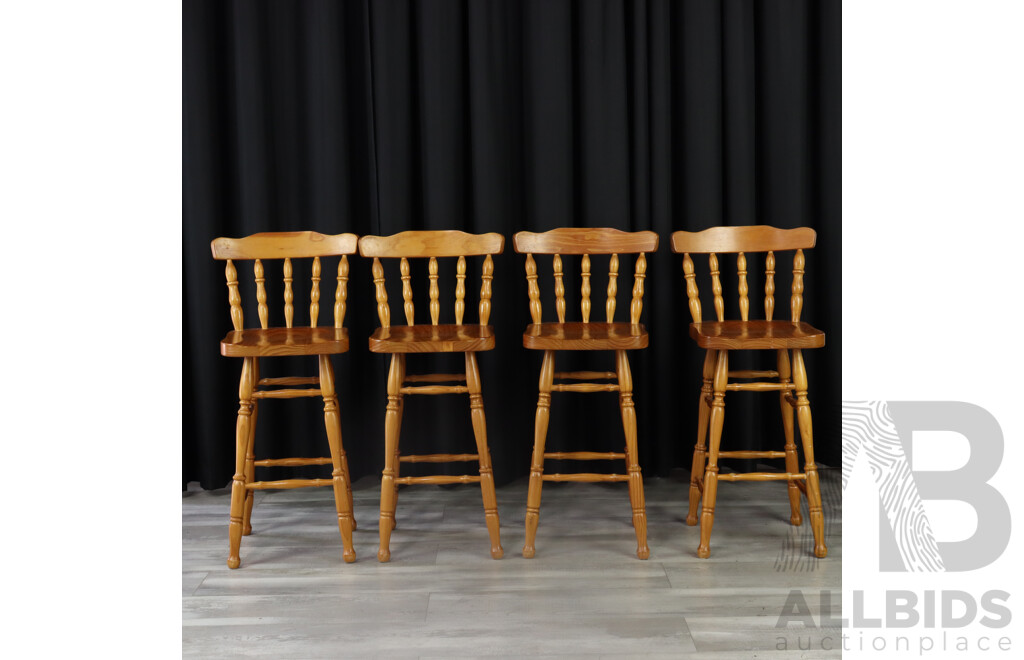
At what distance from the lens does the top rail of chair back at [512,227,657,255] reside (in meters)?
2.38

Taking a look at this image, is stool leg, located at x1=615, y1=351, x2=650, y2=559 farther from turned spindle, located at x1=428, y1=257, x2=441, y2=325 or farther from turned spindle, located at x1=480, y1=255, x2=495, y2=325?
turned spindle, located at x1=428, y1=257, x2=441, y2=325

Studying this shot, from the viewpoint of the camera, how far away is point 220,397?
2871 mm

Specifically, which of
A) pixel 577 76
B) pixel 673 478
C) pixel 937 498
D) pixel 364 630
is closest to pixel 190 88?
pixel 577 76

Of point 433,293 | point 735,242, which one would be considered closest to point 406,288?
point 433,293

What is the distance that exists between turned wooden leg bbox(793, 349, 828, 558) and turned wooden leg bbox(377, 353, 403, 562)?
1.12 meters

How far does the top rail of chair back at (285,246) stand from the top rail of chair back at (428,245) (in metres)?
0.07

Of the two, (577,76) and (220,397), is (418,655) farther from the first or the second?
(577,76)

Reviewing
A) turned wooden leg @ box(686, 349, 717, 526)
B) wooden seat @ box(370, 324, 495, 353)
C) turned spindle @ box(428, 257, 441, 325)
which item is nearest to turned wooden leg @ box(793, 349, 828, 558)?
A: turned wooden leg @ box(686, 349, 717, 526)

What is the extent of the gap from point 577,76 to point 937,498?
1891mm

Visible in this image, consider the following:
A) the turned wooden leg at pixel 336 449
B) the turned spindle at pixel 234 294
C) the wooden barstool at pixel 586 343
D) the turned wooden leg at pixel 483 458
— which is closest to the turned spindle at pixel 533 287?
the wooden barstool at pixel 586 343

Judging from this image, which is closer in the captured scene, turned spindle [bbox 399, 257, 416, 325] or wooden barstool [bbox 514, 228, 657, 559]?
wooden barstool [bbox 514, 228, 657, 559]

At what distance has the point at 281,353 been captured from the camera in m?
2.22

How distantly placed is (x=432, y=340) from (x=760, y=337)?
2.97 feet

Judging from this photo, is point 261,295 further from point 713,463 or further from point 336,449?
point 713,463
